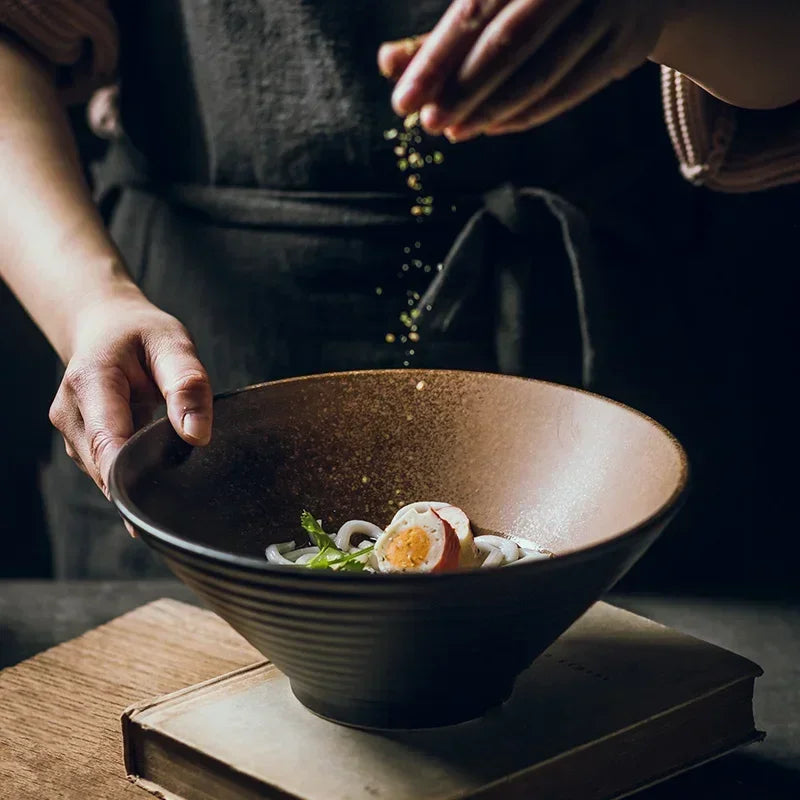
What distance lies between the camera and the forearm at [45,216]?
1447 millimetres

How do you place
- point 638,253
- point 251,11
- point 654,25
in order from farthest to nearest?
point 638,253
point 251,11
point 654,25

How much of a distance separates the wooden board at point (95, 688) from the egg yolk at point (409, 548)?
295 millimetres

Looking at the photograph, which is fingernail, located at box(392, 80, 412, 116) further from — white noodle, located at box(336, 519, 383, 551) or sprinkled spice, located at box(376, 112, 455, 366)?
sprinkled spice, located at box(376, 112, 455, 366)

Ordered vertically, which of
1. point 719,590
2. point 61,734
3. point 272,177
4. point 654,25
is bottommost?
point 719,590

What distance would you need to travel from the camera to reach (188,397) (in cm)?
116

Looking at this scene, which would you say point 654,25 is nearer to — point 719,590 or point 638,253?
point 638,253

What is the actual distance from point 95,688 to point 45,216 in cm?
60

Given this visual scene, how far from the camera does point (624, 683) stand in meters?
1.11

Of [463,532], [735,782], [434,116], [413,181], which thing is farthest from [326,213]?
[735,782]

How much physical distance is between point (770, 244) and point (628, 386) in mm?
316

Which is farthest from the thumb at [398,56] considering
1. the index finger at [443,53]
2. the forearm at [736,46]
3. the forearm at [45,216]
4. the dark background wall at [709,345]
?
the dark background wall at [709,345]

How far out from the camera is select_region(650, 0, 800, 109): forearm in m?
1.10

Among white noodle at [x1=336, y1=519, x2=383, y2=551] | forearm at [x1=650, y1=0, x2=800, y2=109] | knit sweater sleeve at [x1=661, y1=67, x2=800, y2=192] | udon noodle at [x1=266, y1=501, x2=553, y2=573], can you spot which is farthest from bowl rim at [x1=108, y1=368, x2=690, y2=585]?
knit sweater sleeve at [x1=661, y1=67, x2=800, y2=192]

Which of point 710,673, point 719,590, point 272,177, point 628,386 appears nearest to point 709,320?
point 628,386
